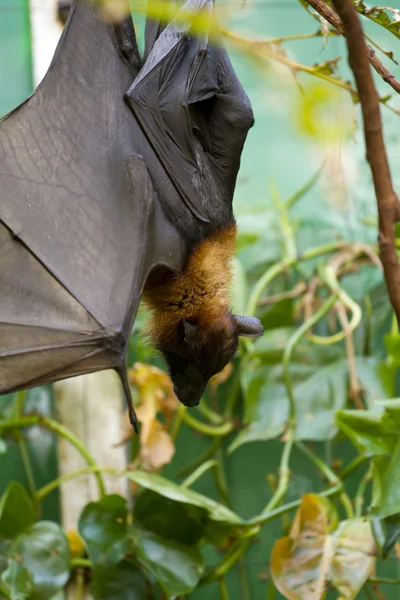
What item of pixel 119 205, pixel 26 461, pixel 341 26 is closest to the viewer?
pixel 341 26

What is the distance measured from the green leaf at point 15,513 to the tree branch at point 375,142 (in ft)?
5.94

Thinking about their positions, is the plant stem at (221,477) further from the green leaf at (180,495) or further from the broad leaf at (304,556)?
the broad leaf at (304,556)

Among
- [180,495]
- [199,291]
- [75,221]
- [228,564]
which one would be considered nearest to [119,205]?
[75,221]

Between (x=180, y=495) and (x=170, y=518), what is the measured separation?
0.56ft

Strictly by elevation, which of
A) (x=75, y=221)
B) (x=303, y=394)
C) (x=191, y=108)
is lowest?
(x=303, y=394)

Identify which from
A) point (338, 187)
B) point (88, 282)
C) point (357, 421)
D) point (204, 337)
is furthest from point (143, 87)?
point (338, 187)

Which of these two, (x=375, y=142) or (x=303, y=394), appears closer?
(x=375, y=142)

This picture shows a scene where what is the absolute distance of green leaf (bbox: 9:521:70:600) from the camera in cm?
241

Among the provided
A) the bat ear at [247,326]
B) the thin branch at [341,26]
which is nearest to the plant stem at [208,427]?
the bat ear at [247,326]

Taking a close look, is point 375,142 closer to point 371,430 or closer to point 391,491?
point 391,491

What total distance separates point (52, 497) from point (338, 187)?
162cm

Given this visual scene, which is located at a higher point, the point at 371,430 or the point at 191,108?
the point at 191,108

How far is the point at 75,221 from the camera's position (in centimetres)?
159

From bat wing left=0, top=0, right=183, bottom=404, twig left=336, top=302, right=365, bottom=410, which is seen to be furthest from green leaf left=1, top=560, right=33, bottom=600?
twig left=336, top=302, right=365, bottom=410
